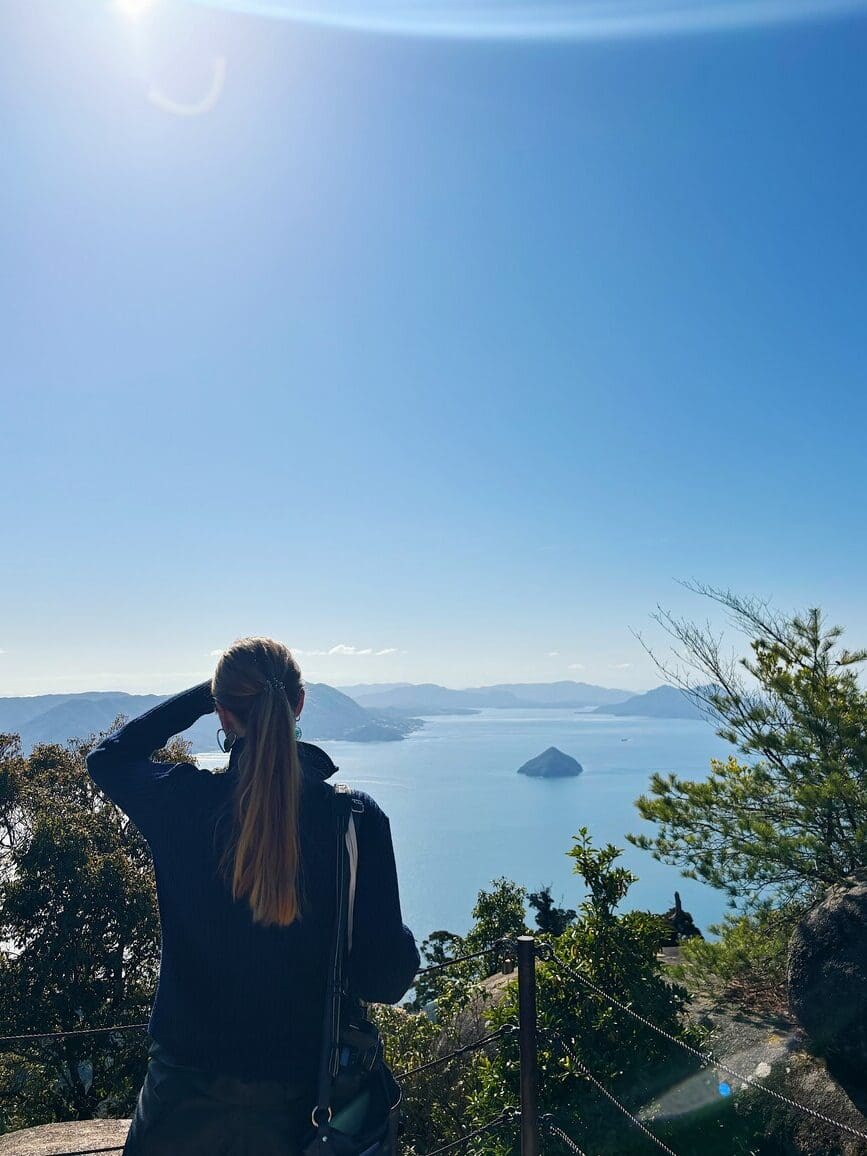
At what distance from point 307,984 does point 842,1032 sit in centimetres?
454

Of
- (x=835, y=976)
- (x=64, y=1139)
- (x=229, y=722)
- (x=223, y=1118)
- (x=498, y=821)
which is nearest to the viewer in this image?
(x=223, y=1118)

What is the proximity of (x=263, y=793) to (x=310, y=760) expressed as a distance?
0.19 meters

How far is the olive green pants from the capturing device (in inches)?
57.8

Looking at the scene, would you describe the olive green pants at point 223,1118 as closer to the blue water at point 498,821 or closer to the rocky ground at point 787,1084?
the rocky ground at point 787,1084

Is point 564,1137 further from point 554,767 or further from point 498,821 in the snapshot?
point 554,767

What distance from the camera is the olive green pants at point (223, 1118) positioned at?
1468 millimetres

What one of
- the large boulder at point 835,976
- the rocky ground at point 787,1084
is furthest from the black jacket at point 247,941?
the large boulder at point 835,976

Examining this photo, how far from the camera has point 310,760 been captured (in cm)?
168

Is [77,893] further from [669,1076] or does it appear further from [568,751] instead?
[568,751]

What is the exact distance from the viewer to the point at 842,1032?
→ 460 centimetres

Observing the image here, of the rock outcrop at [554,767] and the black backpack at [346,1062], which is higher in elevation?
the black backpack at [346,1062]

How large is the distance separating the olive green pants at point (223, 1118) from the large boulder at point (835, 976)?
4.39 meters

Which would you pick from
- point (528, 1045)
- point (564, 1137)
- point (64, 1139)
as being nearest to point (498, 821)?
point (64, 1139)

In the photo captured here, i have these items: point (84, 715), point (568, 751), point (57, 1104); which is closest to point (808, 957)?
point (57, 1104)
